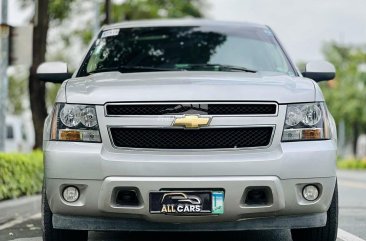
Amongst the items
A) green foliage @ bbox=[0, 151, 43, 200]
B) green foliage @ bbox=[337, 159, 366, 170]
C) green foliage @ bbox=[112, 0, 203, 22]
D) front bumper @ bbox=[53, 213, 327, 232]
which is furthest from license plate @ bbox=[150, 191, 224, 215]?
green foliage @ bbox=[337, 159, 366, 170]

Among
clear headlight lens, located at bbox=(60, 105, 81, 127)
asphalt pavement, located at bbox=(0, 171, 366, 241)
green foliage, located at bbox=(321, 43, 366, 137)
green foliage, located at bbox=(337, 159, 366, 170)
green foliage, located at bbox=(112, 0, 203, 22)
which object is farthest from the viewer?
green foliage, located at bbox=(321, 43, 366, 137)

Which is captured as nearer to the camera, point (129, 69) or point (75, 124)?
point (75, 124)

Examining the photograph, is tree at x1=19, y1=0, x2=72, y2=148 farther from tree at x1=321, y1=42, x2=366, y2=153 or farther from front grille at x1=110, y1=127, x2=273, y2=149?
tree at x1=321, y1=42, x2=366, y2=153

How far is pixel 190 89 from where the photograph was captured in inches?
187

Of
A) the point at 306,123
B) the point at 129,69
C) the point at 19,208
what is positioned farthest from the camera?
the point at 19,208

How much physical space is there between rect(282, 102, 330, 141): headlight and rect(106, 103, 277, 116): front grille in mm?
125

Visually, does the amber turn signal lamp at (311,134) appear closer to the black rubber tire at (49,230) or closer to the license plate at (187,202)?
the license plate at (187,202)

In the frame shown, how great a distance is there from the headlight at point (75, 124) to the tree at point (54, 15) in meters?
7.60

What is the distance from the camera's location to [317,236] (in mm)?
5191

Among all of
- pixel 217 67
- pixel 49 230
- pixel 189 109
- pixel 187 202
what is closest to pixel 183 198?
pixel 187 202

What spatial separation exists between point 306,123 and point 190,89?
29.3 inches

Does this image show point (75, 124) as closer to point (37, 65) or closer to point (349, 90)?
point (37, 65)

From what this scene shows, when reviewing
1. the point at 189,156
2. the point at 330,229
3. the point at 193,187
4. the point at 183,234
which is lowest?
the point at 183,234

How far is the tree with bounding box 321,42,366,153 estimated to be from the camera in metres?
54.0
